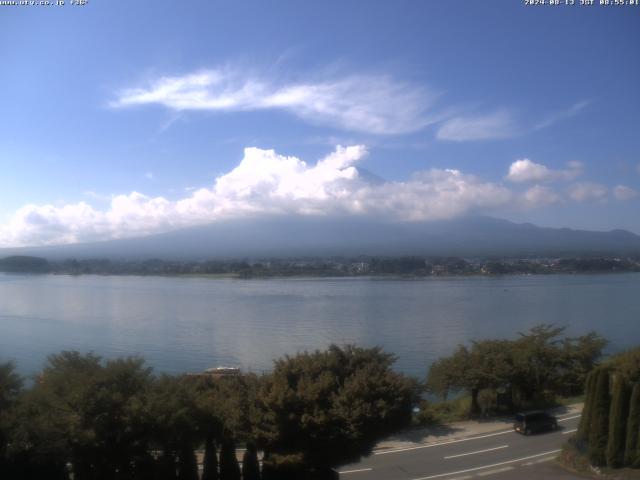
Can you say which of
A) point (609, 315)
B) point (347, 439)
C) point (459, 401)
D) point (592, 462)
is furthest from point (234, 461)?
point (609, 315)

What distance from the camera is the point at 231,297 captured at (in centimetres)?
2723

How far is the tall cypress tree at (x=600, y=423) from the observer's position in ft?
17.1

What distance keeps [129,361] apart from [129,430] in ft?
2.08

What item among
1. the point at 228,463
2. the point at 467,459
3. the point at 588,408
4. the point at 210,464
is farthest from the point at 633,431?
the point at 210,464

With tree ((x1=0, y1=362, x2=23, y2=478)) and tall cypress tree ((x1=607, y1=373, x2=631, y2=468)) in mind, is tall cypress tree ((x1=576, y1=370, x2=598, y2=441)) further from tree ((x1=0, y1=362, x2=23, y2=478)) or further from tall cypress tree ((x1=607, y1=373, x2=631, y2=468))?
tree ((x1=0, y1=362, x2=23, y2=478))

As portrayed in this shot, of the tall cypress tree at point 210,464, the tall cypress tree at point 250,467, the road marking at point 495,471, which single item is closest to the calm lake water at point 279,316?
the road marking at point 495,471

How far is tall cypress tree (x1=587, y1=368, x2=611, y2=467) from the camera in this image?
520 cm

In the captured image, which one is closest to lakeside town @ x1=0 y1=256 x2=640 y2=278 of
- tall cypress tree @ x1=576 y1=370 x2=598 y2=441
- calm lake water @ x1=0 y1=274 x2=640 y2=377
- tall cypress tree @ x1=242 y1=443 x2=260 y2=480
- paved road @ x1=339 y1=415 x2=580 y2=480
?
calm lake water @ x1=0 y1=274 x2=640 y2=377

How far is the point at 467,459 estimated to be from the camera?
20.5 ft

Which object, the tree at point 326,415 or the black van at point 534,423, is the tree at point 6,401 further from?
the black van at point 534,423

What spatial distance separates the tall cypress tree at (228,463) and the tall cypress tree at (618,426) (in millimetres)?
3361

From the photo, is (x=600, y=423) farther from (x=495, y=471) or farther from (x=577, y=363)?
(x=577, y=363)

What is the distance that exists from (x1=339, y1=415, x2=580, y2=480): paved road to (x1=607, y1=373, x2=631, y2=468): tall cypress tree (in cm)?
75

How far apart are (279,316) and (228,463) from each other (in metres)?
15.6
